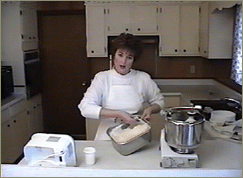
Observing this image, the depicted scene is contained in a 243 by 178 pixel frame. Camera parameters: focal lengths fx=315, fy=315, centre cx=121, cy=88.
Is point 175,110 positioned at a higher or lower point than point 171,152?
higher

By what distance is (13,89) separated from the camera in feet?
11.7

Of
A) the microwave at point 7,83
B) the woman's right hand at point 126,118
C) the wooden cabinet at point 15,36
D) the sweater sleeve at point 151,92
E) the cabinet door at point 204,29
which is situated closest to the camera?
the woman's right hand at point 126,118

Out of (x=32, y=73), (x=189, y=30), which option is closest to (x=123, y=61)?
(x=189, y=30)

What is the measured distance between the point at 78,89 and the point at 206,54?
6.00 feet

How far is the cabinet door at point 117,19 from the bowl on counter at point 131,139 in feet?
7.90

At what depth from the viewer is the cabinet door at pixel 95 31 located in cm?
378

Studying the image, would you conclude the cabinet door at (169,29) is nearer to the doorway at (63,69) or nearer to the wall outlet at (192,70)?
the wall outlet at (192,70)

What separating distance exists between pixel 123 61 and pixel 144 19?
79.2 inches

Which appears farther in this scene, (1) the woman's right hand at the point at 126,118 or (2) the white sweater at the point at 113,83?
(2) the white sweater at the point at 113,83

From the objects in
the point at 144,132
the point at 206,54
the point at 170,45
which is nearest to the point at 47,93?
the point at 170,45

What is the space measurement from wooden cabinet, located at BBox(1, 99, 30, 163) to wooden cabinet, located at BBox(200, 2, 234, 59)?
2189 mm

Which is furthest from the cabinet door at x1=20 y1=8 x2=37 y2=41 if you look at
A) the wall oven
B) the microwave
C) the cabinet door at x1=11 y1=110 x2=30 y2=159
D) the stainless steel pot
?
the stainless steel pot

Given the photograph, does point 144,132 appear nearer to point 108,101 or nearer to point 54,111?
point 108,101

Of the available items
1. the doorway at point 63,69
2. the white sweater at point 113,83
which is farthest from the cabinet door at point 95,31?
the white sweater at point 113,83
